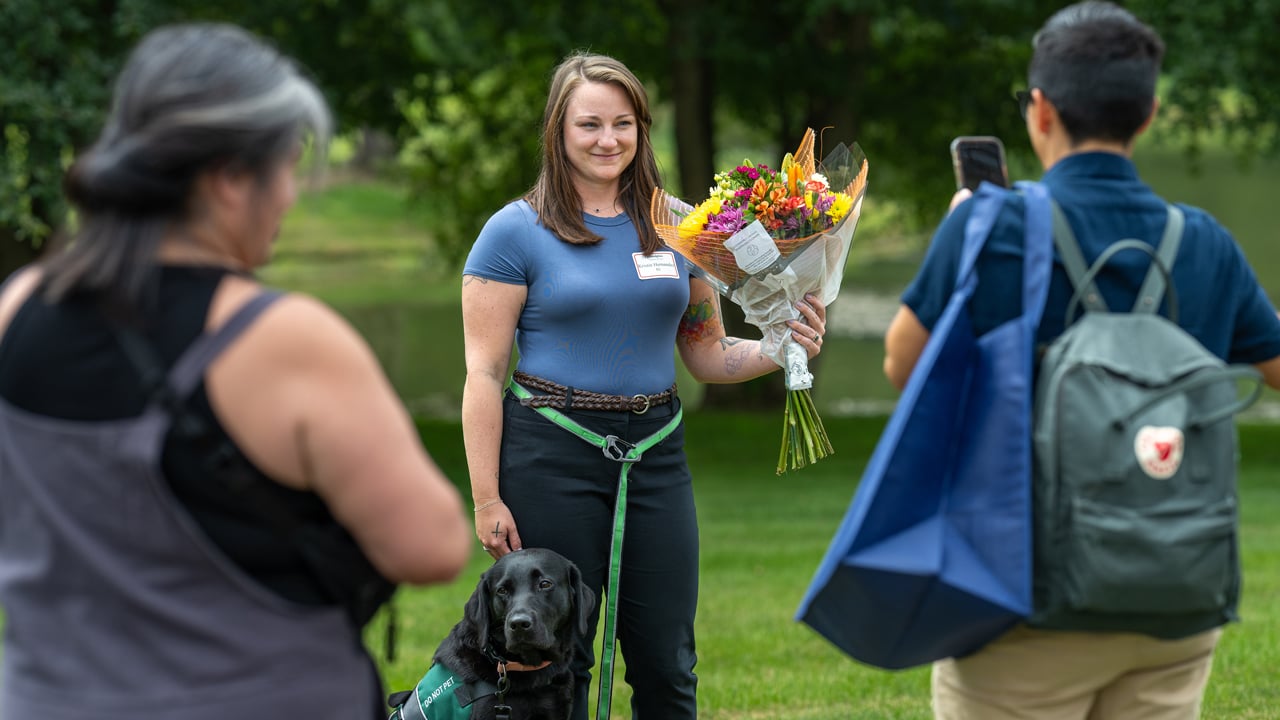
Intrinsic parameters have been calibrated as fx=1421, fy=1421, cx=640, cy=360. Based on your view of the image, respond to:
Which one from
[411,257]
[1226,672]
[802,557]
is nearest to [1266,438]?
[802,557]

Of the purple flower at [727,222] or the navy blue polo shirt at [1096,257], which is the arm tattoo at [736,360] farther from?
the navy blue polo shirt at [1096,257]

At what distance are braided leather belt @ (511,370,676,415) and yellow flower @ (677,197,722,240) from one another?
470 millimetres

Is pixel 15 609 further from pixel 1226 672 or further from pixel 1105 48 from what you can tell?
pixel 1226 672

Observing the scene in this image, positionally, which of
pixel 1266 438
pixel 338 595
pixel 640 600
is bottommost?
pixel 1266 438

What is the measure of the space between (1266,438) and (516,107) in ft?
34.9

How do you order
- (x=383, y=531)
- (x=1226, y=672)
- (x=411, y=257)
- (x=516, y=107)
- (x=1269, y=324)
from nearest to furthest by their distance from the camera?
(x=383, y=531)
(x=1269, y=324)
(x=1226, y=672)
(x=516, y=107)
(x=411, y=257)

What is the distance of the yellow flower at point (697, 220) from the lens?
3887mm

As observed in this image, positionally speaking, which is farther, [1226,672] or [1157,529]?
[1226,672]

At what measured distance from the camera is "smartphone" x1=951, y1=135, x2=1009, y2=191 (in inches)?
112

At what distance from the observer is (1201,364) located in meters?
2.43

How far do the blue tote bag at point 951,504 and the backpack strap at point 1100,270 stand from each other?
4 cm

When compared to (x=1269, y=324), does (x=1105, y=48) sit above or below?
above

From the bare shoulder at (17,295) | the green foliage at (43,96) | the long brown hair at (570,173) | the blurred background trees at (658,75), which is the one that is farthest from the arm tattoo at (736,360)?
the green foliage at (43,96)

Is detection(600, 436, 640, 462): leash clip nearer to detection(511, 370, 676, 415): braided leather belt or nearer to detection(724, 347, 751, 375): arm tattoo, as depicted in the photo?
detection(511, 370, 676, 415): braided leather belt
